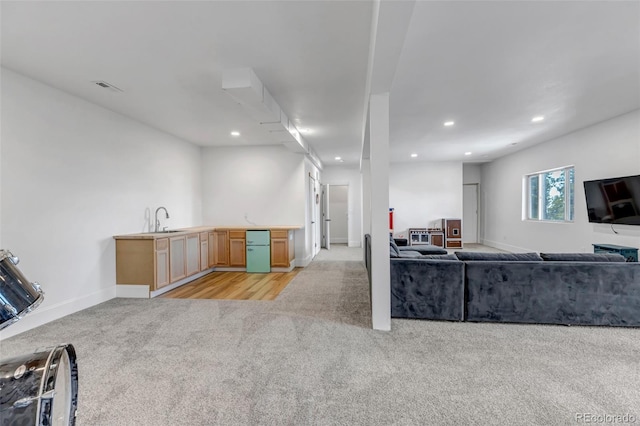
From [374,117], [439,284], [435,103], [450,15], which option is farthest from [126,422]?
[435,103]

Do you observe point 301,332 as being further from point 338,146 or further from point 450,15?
point 338,146

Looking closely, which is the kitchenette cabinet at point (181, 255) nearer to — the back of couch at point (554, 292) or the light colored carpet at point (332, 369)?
the light colored carpet at point (332, 369)

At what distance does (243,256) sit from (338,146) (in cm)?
310

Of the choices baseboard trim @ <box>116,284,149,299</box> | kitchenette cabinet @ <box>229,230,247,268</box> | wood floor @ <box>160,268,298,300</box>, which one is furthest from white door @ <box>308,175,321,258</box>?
baseboard trim @ <box>116,284,149,299</box>

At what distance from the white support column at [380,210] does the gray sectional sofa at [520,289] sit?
27cm

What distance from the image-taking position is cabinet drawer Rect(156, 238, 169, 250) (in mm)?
4051

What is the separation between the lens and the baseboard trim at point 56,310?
2789 millimetres

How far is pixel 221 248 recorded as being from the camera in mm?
5641

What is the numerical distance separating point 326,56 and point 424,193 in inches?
269

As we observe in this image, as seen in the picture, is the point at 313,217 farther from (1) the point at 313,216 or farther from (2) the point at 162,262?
(2) the point at 162,262

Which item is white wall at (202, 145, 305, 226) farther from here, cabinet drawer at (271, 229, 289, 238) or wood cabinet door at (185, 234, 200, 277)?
wood cabinet door at (185, 234, 200, 277)

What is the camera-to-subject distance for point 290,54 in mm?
2625

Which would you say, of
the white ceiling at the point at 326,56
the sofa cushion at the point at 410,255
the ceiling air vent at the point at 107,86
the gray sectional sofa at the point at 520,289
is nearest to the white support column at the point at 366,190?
the sofa cushion at the point at 410,255

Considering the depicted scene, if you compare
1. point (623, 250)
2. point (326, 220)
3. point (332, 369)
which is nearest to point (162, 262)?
point (332, 369)
